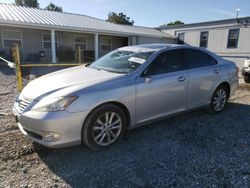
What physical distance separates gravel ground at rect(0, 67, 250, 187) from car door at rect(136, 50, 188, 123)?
1.48 ft

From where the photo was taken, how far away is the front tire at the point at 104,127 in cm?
315

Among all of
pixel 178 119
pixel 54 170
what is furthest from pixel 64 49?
pixel 54 170

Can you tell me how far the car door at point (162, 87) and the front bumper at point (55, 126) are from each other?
1093 millimetres

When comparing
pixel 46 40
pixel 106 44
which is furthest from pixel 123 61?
pixel 106 44

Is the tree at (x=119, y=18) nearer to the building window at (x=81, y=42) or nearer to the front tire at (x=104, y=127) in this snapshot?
the building window at (x=81, y=42)

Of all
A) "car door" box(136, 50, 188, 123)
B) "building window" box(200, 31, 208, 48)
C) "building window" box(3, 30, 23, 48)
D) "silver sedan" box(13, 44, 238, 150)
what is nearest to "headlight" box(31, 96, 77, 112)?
"silver sedan" box(13, 44, 238, 150)

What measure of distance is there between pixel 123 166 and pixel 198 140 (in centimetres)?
153

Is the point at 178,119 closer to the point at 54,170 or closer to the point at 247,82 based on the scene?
the point at 54,170

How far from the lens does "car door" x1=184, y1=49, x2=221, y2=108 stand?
Answer: 4457 mm

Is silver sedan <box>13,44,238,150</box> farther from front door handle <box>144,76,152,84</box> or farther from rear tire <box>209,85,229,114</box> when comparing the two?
rear tire <box>209,85,229,114</box>

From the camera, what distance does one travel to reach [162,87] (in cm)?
387

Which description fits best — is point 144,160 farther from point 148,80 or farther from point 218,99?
point 218,99

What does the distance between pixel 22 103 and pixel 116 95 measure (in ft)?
4.66

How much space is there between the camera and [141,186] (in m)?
2.57
